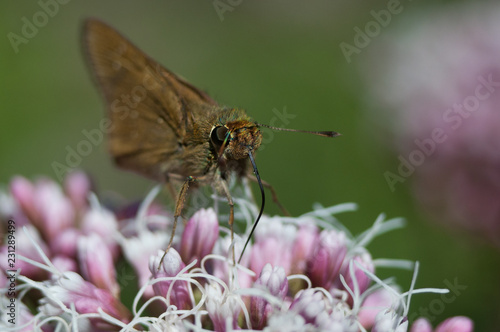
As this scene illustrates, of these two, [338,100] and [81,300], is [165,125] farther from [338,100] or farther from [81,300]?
[338,100]

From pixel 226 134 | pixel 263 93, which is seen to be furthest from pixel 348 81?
pixel 226 134

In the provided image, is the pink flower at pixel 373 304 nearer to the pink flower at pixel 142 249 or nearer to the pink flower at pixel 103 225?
the pink flower at pixel 142 249

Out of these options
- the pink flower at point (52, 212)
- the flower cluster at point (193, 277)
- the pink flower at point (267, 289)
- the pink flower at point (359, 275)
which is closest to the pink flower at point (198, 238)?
the flower cluster at point (193, 277)

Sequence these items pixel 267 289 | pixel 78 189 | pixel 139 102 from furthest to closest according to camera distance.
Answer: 1. pixel 78 189
2. pixel 139 102
3. pixel 267 289

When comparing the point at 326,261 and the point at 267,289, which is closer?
the point at 267,289

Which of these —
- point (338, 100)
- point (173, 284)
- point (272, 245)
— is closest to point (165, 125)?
point (272, 245)

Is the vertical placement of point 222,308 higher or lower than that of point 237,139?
lower
